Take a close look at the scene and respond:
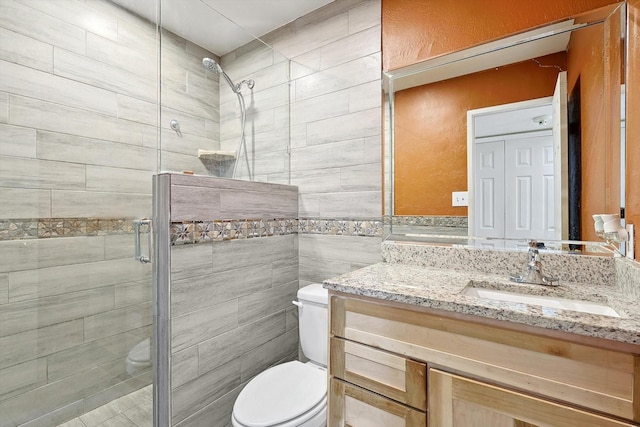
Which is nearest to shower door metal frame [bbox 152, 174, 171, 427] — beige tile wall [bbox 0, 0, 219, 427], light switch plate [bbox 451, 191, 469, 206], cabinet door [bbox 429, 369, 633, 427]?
beige tile wall [bbox 0, 0, 219, 427]

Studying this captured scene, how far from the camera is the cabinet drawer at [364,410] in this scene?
1.01 meters

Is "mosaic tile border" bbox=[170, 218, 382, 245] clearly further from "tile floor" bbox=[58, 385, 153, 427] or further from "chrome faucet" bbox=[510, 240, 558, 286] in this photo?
"tile floor" bbox=[58, 385, 153, 427]

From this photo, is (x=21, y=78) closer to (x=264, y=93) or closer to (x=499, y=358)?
(x=264, y=93)

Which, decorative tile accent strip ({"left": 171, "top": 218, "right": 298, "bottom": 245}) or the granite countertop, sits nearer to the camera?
the granite countertop

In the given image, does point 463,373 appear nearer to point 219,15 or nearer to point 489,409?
point 489,409

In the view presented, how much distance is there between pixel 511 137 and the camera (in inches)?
52.7

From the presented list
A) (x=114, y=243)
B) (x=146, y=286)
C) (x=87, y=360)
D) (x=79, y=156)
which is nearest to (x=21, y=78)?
(x=79, y=156)

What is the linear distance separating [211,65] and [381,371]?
1.88 meters

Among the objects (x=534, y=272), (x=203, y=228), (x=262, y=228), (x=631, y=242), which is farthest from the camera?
(x=262, y=228)

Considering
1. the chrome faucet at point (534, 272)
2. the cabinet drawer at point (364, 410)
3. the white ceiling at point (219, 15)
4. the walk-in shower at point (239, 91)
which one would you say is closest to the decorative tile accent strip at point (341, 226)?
the walk-in shower at point (239, 91)

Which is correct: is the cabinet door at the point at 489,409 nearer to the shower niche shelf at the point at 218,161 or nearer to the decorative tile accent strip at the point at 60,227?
the shower niche shelf at the point at 218,161

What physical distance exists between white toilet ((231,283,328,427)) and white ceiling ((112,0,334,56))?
161cm

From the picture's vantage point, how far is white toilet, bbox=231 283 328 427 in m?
1.17

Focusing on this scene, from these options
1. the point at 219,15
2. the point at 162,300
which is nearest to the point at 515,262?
the point at 162,300
